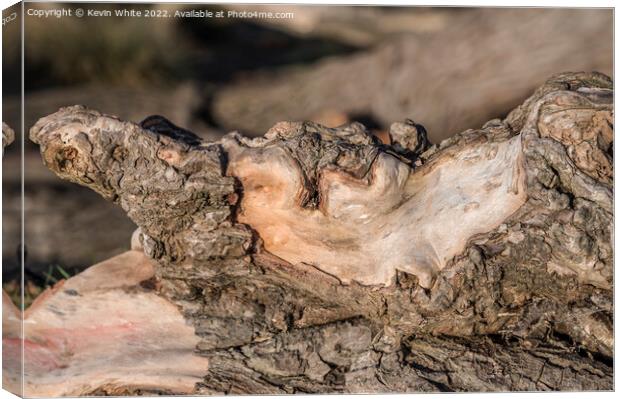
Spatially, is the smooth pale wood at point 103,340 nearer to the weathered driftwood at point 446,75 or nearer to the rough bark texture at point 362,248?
the rough bark texture at point 362,248

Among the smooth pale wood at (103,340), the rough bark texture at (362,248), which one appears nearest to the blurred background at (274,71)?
the smooth pale wood at (103,340)

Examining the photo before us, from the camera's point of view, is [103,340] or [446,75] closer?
[103,340]

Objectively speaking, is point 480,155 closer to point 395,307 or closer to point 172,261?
point 395,307

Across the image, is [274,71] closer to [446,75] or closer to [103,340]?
[446,75]

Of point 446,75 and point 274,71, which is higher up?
point 446,75

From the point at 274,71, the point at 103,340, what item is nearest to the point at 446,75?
the point at 274,71

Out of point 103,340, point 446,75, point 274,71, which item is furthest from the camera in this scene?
→ point 274,71

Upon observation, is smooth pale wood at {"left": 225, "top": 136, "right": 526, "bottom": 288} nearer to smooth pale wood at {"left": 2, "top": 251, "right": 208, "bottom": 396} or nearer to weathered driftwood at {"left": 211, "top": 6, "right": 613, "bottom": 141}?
smooth pale wood at {"left": 2, "top": 251, "right": 208, "bottom": 396}
